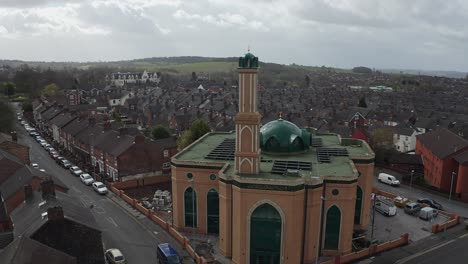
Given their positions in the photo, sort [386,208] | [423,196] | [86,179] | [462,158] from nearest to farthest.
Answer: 1. [386,208]
2. [462,158]
3. [423,196]
4. [86,179]

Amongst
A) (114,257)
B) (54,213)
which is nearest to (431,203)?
(114,257)

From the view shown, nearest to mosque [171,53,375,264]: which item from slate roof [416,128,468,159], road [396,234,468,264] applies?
road [396,234,468,264]

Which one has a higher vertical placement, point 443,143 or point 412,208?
point 443,143

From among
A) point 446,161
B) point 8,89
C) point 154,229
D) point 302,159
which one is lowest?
point 154,229

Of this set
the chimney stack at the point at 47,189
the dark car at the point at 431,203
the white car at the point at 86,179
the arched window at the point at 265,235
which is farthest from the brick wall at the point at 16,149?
the dark car at the point at 431,203

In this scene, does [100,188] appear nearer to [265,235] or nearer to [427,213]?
[265,235]

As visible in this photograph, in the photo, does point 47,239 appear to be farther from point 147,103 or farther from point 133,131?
point 147,103
